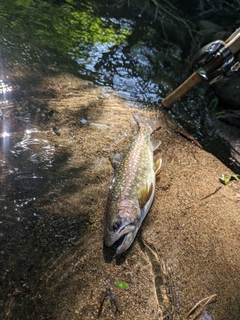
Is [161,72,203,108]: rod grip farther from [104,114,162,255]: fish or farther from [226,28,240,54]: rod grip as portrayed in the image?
[104,114,162,255]: fish

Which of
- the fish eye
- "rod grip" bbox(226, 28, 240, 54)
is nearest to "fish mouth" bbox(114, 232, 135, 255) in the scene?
the fish eye

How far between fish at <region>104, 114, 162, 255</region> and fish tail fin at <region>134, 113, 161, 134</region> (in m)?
0.59

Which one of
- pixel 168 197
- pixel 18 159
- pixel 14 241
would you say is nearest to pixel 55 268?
pixel 14 241

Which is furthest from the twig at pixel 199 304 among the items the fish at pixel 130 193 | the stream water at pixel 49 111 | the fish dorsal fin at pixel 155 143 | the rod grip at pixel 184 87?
the rod grip at pixel 184 87

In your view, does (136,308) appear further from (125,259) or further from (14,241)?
(14,241)

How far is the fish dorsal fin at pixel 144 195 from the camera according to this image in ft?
12.7

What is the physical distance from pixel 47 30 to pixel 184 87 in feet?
13.9

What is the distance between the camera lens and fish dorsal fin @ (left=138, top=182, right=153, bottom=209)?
387 centimetres

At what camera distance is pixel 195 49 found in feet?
30.1

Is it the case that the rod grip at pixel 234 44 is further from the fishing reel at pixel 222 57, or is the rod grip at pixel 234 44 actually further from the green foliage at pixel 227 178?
the green foliage at pixel 227 178

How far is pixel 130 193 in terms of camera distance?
12.6ft

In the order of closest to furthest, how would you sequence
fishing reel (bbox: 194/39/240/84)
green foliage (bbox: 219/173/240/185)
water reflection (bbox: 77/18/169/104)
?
Answer: fishing reel (bbox: 194/39/240/84) → green foliage (bbox: 219/173/240/185) → water reflection (bbox: 77/18/169/104)

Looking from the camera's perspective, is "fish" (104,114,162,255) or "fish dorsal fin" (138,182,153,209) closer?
"fish" (104,114,162,255)

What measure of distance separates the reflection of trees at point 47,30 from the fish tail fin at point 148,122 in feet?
7.77
